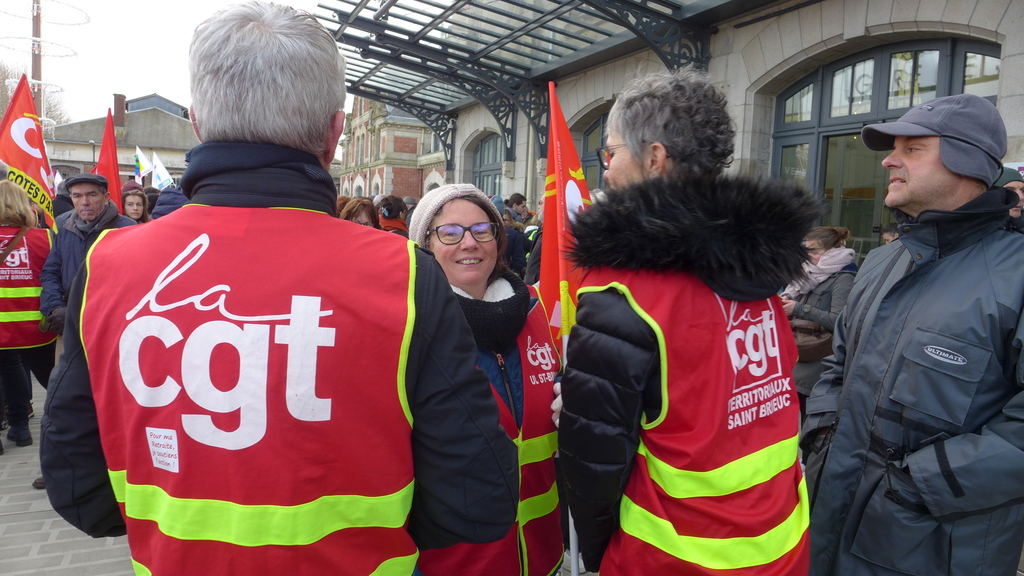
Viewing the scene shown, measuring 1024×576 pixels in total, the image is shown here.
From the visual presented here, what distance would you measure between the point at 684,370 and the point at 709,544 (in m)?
0.36

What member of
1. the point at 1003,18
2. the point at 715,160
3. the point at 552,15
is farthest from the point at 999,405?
the point at 552,15

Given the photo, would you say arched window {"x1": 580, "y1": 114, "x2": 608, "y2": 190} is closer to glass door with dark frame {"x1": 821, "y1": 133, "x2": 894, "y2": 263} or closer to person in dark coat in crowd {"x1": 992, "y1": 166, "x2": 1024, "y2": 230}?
glass door with dark frame {"x1": 821, "y1": 133, "x2": 894, "y2": 263}

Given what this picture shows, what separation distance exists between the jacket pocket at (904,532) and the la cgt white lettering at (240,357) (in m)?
1.49

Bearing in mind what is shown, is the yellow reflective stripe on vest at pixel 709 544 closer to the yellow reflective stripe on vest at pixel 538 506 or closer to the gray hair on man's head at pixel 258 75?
the yellow reflective stripe on vest at pixel 538 506

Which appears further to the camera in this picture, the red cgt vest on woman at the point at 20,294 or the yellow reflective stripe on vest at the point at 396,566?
the red cgt vest on woman at the point at 20,294

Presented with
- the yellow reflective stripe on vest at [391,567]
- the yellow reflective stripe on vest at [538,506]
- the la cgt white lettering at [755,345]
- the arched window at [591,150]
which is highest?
the arched window at [591,150]

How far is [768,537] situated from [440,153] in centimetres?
2574

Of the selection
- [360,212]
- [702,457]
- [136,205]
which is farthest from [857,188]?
[136,205]

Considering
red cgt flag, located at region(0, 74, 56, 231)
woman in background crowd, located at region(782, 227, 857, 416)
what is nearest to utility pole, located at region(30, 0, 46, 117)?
red cgt flag, located at region(0, 74, 56, 231)

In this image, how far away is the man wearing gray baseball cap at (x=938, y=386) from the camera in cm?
159

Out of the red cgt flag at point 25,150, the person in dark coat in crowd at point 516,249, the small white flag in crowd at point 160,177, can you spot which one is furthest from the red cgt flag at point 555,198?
the small white flag in crowd at point 160,177

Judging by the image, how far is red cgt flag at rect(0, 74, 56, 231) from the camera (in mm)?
4781

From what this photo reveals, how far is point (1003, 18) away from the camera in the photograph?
213 inches

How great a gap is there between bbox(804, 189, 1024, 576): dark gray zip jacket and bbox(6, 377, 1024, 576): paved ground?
5.50ft
